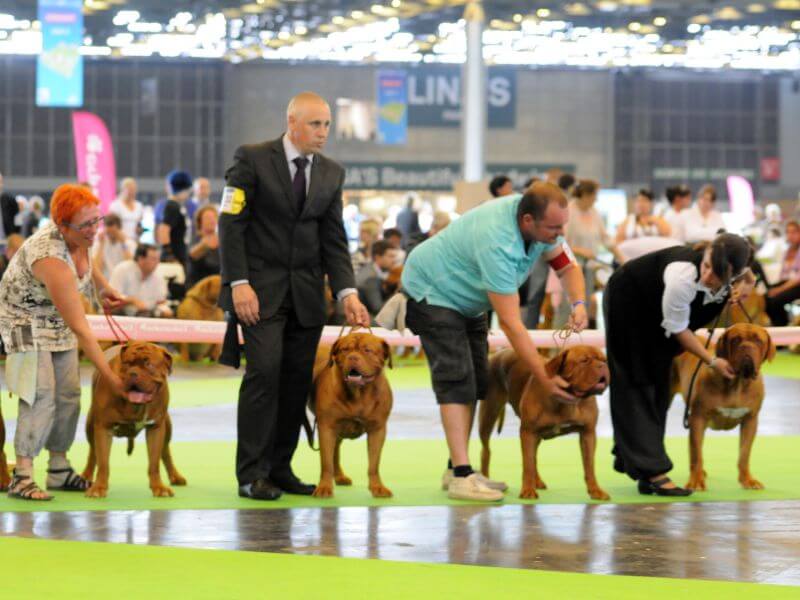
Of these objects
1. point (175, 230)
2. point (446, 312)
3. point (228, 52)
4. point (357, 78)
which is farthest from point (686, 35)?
point (446, 312)

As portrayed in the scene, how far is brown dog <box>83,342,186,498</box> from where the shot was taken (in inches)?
216

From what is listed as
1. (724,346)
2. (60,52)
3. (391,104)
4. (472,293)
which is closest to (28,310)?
(472,293)

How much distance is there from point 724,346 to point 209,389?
17.9 ft

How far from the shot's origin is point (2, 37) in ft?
125

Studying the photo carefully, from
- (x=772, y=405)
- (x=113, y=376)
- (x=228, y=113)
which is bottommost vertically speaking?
(x=772, y=405)

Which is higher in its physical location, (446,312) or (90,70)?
(90,70)

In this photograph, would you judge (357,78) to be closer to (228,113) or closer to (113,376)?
(228,113)

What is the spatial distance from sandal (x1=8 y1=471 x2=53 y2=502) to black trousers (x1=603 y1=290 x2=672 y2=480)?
2.37 metres

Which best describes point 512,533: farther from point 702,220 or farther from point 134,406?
point 702,220

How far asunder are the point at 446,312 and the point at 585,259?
20.0 feet

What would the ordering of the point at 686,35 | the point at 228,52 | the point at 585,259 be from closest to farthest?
the point at 585,259, the point at 686,35, the point at 228,52

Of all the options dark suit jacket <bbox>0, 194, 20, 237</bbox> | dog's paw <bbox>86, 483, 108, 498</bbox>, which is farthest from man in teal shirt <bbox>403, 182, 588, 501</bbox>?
dark suit jacket <bbox>0, 194, 20, 237</bbox>

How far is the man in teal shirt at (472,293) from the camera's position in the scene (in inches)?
208

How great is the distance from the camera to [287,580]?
162 inches
